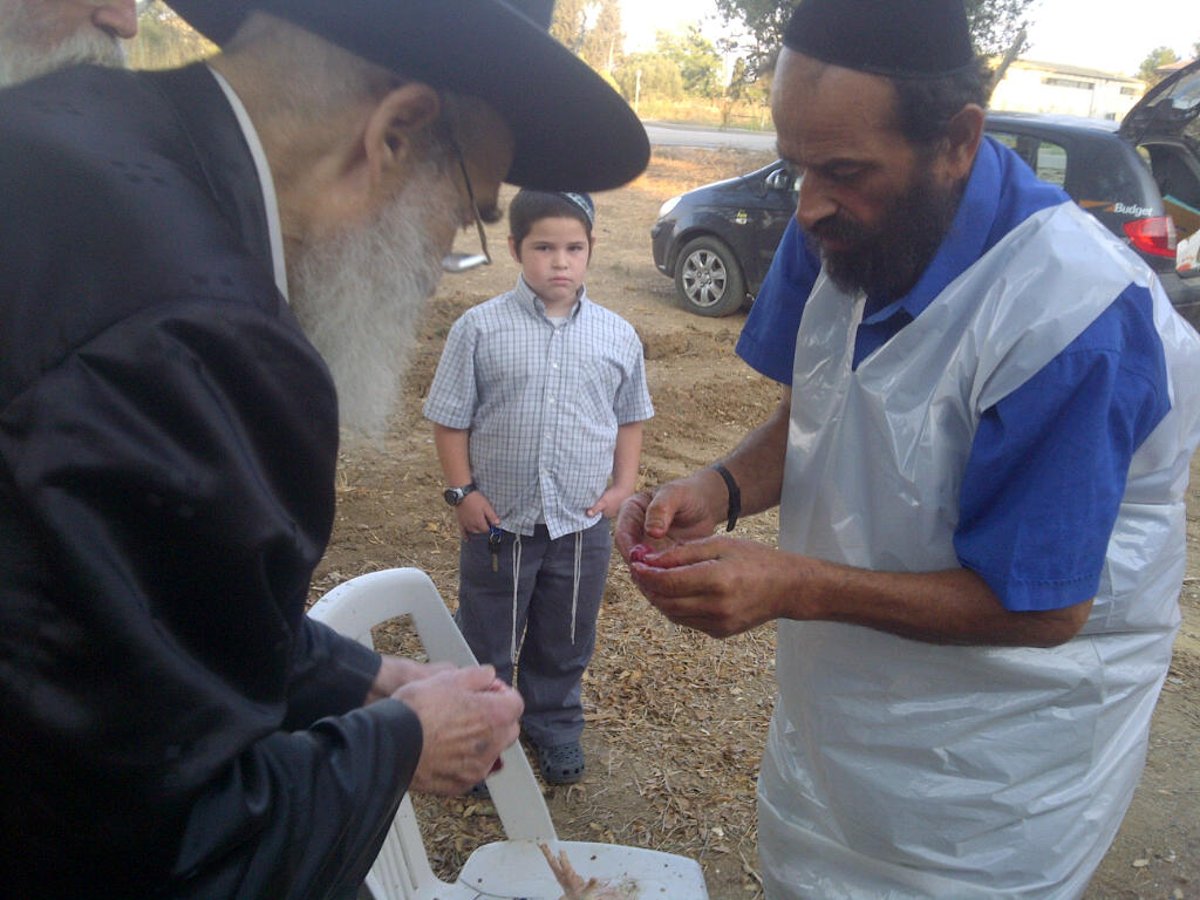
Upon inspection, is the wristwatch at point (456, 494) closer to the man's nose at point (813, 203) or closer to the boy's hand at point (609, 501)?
the boy's hand at point (609, 501)

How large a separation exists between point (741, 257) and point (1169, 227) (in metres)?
3.46

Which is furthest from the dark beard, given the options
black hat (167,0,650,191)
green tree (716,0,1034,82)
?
green tree (716,0,1034,82)

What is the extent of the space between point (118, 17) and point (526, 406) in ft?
4.91

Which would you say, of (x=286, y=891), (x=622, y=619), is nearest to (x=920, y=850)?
(x=286, y=891)

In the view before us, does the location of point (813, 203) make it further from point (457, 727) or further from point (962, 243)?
point (457, 727)

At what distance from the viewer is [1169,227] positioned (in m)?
7.00

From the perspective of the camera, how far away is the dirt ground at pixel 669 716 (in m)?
3.03

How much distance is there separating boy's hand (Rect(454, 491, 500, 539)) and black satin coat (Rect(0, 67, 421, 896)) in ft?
6.88

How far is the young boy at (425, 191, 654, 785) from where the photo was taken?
10.3 ft

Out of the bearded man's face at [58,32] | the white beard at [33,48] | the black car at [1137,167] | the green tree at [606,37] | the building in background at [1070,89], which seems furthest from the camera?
the building in background at [1070,89]

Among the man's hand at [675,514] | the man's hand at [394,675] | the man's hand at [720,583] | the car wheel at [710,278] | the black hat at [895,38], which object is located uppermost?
the black hat at [895,38]

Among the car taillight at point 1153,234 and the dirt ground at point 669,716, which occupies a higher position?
the car taillight at point 1153,234

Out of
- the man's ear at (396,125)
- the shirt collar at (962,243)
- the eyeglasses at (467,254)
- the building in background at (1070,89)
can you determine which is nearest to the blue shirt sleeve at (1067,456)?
the shirt collar at (962,243)

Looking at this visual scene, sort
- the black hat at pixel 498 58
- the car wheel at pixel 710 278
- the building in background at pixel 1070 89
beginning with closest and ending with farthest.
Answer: the black hat at pixel 498 58
the car wheel at pixel 710 278
the building in background at pixel 1070 89
